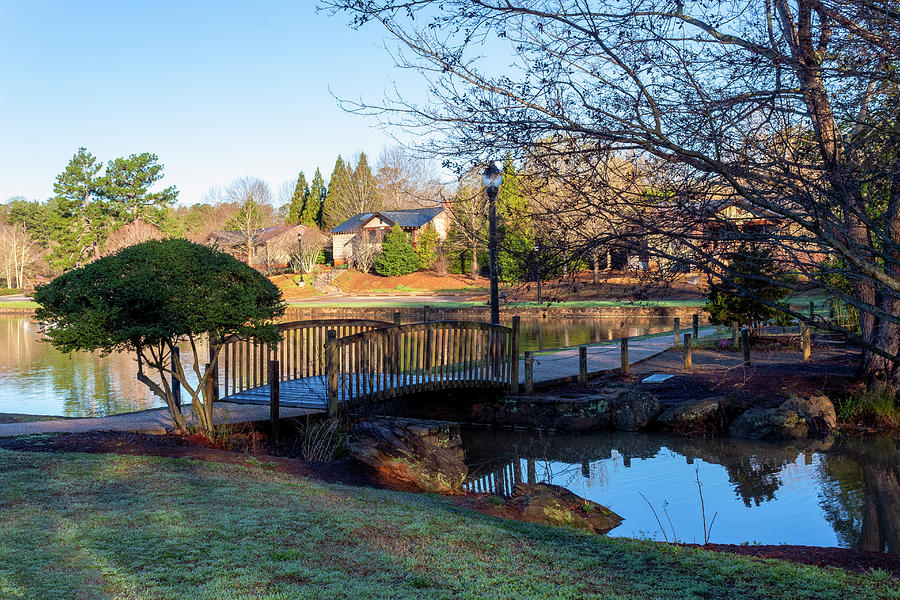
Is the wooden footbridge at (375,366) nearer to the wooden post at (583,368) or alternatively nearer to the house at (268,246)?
the wooden post at (583,368)

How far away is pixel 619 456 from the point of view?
1273 centimetres

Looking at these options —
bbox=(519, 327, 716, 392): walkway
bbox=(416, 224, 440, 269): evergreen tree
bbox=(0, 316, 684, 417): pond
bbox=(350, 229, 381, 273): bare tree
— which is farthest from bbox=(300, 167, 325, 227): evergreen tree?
bbox=(519, 327, 716, 392): walkway

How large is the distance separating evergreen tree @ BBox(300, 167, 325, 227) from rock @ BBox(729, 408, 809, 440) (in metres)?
78.8

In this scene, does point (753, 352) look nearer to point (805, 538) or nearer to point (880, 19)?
point (805, 538)

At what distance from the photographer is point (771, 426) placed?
44.2 feet

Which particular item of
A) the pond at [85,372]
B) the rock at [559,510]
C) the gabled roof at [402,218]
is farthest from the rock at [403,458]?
the gabled roof at [402,218]

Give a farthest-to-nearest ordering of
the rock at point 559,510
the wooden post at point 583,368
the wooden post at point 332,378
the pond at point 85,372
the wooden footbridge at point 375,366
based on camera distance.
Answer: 1. the pond at point 85,372
2. the wooden post at point 583,368
3. the wooden footbridge at point 375,366
4. the wooden post at point 332,378
5. the rock at point 559,510

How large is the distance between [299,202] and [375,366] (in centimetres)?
8476

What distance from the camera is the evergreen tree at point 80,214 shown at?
6034 centimetres

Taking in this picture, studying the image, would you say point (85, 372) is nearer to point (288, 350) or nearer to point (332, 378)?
point (288, 350)

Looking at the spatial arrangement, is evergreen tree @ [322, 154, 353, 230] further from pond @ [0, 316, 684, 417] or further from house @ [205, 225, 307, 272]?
pond @ [0, 316, 684, 417]

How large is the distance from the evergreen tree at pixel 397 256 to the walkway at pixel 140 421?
5214 cm

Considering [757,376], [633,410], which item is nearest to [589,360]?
[757,376]

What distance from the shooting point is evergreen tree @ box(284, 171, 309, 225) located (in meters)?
92.6
